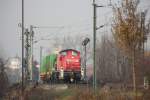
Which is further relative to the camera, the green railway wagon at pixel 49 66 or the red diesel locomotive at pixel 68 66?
the green railway wagon at pixel 49 66

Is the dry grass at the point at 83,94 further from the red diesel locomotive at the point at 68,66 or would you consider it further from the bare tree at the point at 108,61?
the bare tree at the point at 108,61

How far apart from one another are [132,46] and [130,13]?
1920 millimetres

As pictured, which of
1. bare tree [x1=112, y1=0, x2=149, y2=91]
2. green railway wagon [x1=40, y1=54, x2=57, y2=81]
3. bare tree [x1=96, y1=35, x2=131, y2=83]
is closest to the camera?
bare tree [x1=112, y1=0, x2=149, y2=91]

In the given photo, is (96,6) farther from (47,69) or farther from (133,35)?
(47,69)

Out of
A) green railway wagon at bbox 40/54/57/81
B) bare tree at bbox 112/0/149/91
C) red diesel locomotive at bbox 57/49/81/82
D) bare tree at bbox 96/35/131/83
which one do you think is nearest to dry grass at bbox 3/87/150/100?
bare tree at bbox 112/0/149/91

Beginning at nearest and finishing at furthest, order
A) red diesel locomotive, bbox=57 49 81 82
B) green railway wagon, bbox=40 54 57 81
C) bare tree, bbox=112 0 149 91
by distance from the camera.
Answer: bare tree, bbox=112 0 149 91, red diesel locomotive, bbox=57 49 81 82, green railway wagon, bbox=40 54 57 81

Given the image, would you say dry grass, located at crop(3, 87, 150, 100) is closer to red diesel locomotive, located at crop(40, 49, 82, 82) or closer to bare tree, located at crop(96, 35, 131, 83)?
red diesel locomotive, located at crop(40, 49, 82, 82)

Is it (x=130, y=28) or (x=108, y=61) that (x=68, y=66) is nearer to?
(x=130, y=28)

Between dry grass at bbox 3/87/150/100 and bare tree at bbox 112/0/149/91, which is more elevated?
bare tree at bbox 112/0/149/91

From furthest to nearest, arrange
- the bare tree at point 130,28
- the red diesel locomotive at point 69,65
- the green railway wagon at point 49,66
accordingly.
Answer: the green railway wagon at point 49,66 < the red diesel locomotive at point 69,65 < the bare tree at point 130,28

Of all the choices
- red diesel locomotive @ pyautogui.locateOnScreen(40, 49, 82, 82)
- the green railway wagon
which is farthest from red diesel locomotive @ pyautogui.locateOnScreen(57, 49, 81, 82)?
the green railway wagon

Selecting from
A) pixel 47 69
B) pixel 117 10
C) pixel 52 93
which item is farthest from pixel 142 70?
pixel 117 10

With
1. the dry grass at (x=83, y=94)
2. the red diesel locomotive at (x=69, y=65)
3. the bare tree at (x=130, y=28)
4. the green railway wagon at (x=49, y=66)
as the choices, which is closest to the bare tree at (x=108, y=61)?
the green railway wagon at (x=49, y=66)

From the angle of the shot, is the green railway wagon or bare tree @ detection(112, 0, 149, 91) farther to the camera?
the green railway wagon
